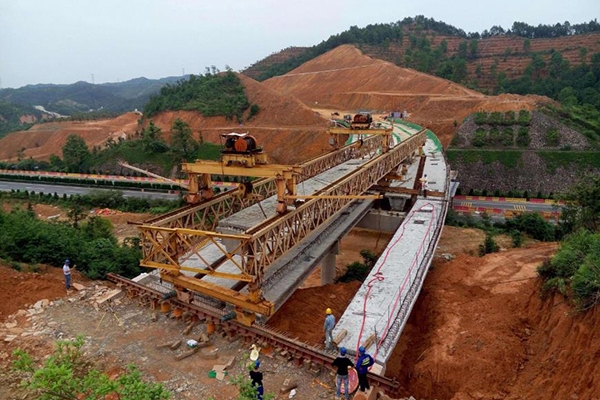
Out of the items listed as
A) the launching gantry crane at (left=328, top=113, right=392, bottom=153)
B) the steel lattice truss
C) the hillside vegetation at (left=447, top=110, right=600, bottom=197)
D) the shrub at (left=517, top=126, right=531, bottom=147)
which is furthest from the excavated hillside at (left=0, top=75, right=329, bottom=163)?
the steel lattice truss

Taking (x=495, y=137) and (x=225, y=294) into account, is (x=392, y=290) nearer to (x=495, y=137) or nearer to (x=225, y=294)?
(x=225, y=294)

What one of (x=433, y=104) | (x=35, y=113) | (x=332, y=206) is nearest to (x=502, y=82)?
(x=433, y=104)

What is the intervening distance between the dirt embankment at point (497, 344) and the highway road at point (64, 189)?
35712 millimetres

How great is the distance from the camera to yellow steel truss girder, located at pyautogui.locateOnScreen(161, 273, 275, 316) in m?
11.1

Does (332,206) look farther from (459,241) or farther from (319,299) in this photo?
(459,241)

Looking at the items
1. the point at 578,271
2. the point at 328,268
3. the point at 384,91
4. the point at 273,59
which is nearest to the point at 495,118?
the point at 384,91

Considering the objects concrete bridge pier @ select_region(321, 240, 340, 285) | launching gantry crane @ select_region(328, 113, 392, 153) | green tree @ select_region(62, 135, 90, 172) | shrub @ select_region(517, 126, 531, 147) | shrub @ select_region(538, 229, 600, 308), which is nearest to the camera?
shrub @ select_region(538, 229, 600, 308)

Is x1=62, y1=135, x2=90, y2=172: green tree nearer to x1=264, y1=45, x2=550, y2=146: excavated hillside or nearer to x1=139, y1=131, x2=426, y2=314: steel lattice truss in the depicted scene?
x1=264, y1=45, x2=550, y2=146: excavated hillside

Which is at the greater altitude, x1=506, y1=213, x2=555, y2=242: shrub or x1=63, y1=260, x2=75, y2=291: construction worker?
x1=63, y1=260, x2=75, y2=291: construction worker

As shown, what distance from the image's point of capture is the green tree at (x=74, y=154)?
61.3 metres

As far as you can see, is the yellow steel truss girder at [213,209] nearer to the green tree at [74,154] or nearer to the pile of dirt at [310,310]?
the pile of dirt at [310,310]

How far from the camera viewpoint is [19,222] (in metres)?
18.3

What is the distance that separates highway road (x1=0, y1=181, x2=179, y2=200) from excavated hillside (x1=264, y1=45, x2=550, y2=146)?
37.2 meters

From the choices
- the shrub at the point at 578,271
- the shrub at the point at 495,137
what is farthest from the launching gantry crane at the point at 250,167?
the shrub at the point at 495,137
